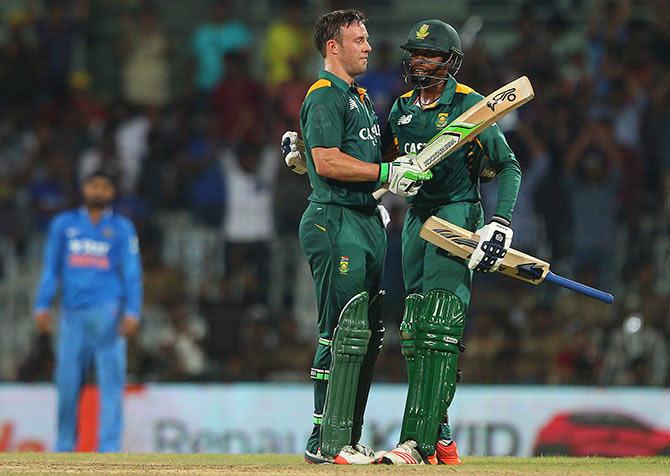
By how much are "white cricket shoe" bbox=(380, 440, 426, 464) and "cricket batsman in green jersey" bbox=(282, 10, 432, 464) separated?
4.3 inches

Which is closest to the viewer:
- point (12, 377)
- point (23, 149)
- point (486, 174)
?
A: point (486, 174)

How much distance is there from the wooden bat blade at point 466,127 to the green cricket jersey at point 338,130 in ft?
1.00

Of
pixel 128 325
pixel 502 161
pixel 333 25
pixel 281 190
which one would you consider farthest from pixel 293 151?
pixel 281 190

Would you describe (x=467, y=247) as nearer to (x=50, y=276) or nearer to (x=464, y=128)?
(x=464, y=128)

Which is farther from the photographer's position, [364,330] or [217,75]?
[217,75]

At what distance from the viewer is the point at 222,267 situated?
547 inches

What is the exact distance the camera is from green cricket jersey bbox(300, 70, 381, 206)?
7.13 metres

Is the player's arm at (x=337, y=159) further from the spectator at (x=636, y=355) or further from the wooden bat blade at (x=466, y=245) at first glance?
the spectator at (x=636, y=355)

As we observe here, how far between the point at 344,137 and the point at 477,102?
0.70 metres

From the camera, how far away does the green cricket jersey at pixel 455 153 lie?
735cm

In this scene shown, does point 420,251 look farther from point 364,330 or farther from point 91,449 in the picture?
point 91,449

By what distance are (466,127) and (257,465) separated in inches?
76.7

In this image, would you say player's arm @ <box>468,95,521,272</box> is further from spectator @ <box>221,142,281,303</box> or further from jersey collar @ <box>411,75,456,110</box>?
spectator @ <box>221,142,281,303</box>

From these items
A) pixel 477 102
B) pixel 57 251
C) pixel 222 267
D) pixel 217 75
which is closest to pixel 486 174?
pixel 477 102
